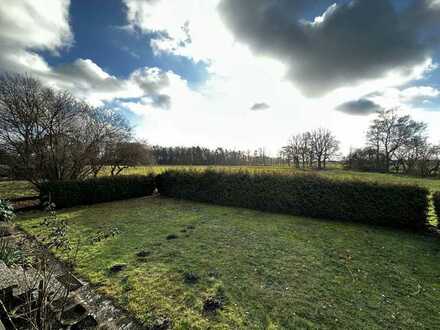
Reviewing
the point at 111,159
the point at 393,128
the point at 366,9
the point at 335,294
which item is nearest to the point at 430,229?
the point at 335,294

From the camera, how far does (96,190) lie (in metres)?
9.97

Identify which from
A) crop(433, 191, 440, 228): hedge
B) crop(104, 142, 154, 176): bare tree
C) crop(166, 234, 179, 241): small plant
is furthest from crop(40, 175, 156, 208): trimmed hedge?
crop(433, 191, 440, 228): hedge

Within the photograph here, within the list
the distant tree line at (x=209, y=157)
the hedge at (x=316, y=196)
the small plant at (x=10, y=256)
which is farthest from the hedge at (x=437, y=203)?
the distant tree line at (x=209, y=157)

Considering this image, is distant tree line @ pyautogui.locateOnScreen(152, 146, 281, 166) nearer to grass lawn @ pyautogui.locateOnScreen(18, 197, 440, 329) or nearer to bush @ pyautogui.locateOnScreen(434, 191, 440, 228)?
grass lawn @ pyautogui.locateOnScreen(18, 197, 440, 329)

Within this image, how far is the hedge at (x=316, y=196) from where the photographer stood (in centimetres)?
612

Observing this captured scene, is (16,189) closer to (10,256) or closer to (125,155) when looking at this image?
(125,155)

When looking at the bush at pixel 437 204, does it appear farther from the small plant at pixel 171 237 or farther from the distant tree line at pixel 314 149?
the distant tree line at pixel 314 149

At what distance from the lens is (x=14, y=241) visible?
16.2ft

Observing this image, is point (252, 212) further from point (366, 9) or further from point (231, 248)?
point (366, 9)

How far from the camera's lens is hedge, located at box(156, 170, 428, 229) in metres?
6.12

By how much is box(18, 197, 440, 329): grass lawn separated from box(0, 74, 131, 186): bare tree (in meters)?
4.63

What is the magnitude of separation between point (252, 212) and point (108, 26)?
9.05 metres

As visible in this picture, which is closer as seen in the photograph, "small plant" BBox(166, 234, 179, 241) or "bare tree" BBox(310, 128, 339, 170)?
"small plant" BBox(166, 234, 179, 241)

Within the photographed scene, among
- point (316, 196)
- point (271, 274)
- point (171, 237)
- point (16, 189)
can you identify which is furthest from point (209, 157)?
point (271, 274)
